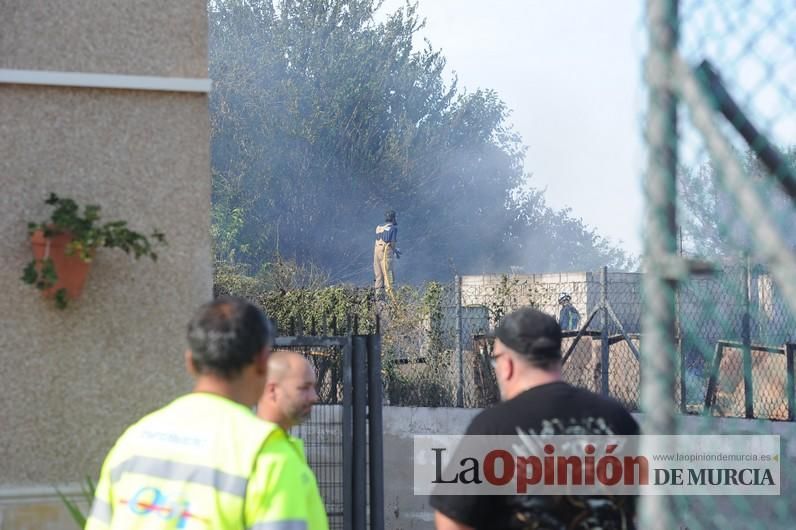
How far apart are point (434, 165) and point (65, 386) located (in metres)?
35.0

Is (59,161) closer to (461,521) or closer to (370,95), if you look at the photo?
(461,521)

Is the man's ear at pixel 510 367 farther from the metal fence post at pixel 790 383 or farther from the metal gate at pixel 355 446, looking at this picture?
the metal fence post at pixel 790 383

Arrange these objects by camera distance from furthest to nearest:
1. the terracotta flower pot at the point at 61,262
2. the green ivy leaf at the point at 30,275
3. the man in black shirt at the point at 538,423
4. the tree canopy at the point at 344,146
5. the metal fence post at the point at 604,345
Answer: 1. the tree canopy at the point at 344,146
2. the metal fence post at the point at 604,345
3. the terracotta flower pot at the point at 61,262
4. the green ivy leaf at the point at 30,275
5. the man in black shirt at the point at 538,423

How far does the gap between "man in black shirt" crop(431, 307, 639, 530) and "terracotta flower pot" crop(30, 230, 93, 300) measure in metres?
2.59

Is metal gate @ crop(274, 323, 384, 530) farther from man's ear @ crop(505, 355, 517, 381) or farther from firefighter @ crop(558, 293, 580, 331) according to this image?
firefighter @ crop(558, 293, 580, 331)

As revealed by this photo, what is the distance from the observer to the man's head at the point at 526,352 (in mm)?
3172

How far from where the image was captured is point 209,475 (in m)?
2.41

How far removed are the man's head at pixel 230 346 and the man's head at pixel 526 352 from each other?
88 centimetres

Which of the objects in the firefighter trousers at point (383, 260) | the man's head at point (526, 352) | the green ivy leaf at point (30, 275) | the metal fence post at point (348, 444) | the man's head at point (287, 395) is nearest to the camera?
the man's head at point (526, 352)

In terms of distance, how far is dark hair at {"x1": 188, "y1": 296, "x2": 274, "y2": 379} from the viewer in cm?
256

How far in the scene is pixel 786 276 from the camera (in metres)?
1.61

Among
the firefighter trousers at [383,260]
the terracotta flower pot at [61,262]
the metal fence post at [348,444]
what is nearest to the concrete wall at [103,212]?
the terracotta flower pot at [61,262]

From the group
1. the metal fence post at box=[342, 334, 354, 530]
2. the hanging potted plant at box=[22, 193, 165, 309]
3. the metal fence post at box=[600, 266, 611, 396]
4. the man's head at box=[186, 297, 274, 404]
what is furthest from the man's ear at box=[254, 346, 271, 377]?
the metal fence post at box=[600, 266, 611, 396]

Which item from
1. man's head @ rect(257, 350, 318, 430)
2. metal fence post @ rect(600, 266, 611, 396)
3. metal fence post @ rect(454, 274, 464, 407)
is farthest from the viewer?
metal fence post @ rect(454, 274, 464, 407)
